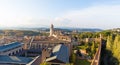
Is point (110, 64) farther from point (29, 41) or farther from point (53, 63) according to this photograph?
point (29, 41)

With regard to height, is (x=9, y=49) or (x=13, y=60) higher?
(x=9, y=49)

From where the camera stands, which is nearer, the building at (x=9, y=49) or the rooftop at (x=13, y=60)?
the rooftop at (x=13, y=60)

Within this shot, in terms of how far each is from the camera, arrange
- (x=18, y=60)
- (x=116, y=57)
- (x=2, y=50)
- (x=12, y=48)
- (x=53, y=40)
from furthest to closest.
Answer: (x=53, y=40) < (x=12, y=48) < (x=2, y=50) < (x=116, y=57) < (x=18, y=60)

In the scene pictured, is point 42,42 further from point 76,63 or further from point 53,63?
point 53,63

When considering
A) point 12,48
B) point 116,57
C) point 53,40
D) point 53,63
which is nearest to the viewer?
point 53,63

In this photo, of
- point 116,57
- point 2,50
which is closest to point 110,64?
point 116,57

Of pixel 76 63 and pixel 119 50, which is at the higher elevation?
pixel 119 50

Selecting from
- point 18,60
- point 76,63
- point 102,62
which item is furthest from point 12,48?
point 102,62

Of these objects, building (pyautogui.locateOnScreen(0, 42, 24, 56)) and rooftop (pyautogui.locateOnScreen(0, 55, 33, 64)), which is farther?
building (pyautogui.locateOnScreen(0, 42, 24, 56))

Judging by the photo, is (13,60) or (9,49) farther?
(9,49)

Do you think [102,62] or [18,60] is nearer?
[18,60]
